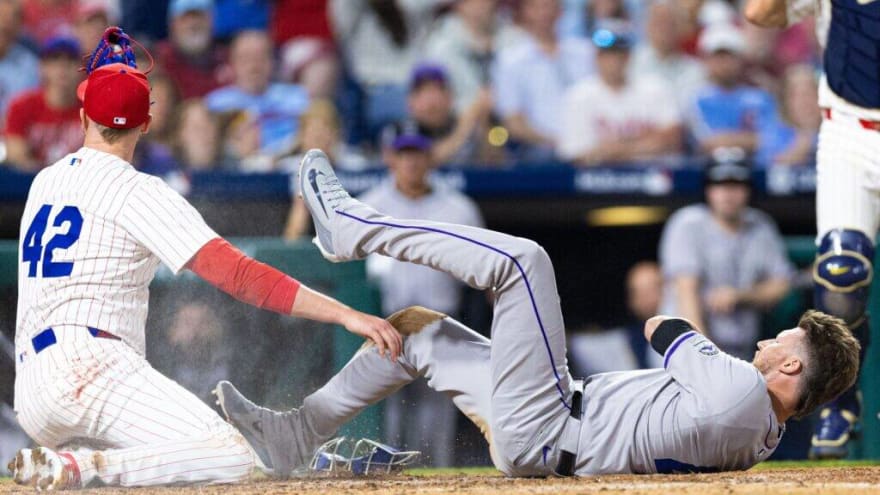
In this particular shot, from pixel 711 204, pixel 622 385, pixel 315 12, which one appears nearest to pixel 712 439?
pixel 622 385

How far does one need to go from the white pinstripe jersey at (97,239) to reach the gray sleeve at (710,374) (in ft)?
5.00

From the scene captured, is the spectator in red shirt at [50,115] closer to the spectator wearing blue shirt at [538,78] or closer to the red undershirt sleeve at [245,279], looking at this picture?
the spectator wearing blue shirt at [538,78]

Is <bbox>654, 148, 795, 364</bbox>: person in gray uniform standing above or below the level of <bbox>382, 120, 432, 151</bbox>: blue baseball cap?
below

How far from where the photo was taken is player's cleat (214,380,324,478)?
497cm

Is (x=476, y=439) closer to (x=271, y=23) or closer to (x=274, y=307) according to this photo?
(x=274, y=307)

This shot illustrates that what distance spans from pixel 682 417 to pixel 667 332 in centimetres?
28

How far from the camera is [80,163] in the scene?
15.0 feet

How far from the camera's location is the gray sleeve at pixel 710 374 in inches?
170

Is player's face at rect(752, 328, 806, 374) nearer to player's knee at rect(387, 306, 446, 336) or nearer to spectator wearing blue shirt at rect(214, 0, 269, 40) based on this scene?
player's knee at rect(387, 306, 446, 336)

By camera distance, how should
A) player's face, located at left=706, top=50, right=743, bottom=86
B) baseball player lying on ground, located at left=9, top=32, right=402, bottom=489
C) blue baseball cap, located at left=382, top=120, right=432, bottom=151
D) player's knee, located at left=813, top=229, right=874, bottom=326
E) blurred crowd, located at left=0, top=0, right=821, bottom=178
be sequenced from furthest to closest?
player's face, located at left=706, top=50, right=743, bottom=86 < blurred crowd, located at left=0, top=0, right=821, bottom=178 < blue baseball cap, located at left=382, top=120, right=432, bottom=151 < player's knee, located at left=813, top=229, right=874, bottom=326 < baseball player lying on ground, located at left=9, top=32, right=402, bottom=489

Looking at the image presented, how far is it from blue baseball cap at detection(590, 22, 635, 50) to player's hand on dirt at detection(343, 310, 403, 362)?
5124 mm

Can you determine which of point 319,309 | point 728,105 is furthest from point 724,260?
point 319,309

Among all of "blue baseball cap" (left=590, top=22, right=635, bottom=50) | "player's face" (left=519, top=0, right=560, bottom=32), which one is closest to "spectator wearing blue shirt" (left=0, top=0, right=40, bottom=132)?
"player's face" (left=519, top=0, right=560, bottom=32)

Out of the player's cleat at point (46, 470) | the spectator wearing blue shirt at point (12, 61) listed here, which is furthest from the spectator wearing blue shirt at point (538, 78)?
the player's cleat at point (46, 470)
